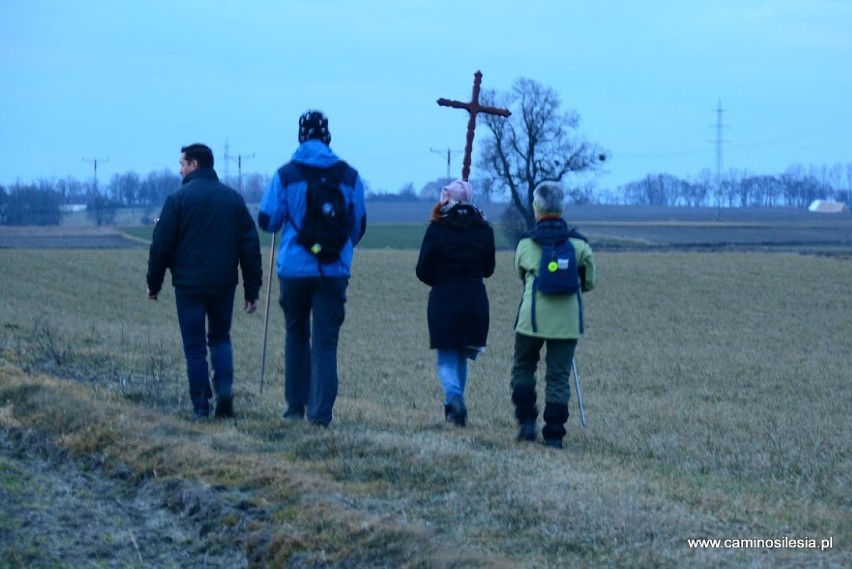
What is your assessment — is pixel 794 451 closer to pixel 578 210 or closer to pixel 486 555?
pixel 486 555

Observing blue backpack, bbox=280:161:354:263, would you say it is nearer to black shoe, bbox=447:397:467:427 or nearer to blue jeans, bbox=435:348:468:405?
blue jeans, bbox=435:348:468:405

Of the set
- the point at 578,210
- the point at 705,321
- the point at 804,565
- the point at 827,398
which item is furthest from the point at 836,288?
the point at 578,210

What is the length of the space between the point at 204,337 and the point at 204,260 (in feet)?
2.01

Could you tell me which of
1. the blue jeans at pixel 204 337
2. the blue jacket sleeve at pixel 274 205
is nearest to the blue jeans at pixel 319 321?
the blue jacket sleeve at pixel 274 205

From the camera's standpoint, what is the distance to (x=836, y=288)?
3650cm

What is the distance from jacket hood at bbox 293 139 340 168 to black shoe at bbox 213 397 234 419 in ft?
6.08

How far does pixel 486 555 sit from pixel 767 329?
22534 millimetres

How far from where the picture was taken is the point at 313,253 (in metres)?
7.68

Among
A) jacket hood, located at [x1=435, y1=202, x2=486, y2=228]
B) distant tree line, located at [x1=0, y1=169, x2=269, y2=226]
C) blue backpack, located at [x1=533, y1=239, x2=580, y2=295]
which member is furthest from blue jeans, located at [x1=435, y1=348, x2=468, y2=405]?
distant tree line, located at [x1=0, y1=169, x2=269, y2=226]

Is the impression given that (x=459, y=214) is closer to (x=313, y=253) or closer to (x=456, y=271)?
(x=456, y=271)

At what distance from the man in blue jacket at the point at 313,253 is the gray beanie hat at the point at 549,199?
3.81 feet

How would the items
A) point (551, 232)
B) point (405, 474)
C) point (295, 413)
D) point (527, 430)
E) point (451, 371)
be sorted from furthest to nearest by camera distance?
point (451, 371) < point (295, 413) < point (527, 430) < point (551, 232) < point (405, 474)

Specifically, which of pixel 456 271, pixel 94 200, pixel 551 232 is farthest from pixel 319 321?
pixel 94 200

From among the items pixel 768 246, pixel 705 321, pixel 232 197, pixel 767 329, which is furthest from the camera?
pixel 768 246
